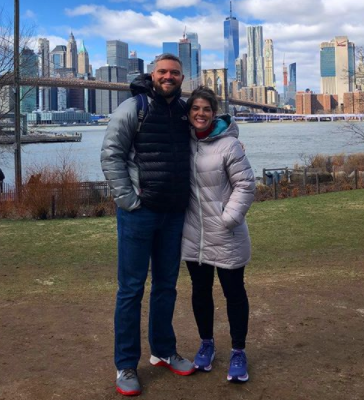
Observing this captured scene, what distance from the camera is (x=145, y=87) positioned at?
2402mm

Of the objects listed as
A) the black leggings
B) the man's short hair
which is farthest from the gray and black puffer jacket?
the black leggings

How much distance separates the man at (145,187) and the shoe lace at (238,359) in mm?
229

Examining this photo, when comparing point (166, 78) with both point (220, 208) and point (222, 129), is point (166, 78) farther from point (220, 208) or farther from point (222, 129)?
point (220, 208)

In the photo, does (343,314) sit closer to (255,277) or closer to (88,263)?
(255,277)

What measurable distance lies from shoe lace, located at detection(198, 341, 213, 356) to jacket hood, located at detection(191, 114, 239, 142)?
3.35ft

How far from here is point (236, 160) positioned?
2.42m

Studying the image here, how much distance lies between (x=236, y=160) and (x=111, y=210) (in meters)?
7.78

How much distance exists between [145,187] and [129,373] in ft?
2.79

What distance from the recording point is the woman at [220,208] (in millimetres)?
2424

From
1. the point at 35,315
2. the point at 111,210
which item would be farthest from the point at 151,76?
the point at 111,210

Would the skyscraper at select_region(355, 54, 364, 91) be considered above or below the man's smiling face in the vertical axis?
above

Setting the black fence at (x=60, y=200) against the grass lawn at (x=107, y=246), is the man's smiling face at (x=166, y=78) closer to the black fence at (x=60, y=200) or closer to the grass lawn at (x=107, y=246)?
the grass lawn at (x=107, y=246)

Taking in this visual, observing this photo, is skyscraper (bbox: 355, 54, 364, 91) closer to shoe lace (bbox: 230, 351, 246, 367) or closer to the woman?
the woman

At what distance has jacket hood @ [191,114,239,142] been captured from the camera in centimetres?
245
